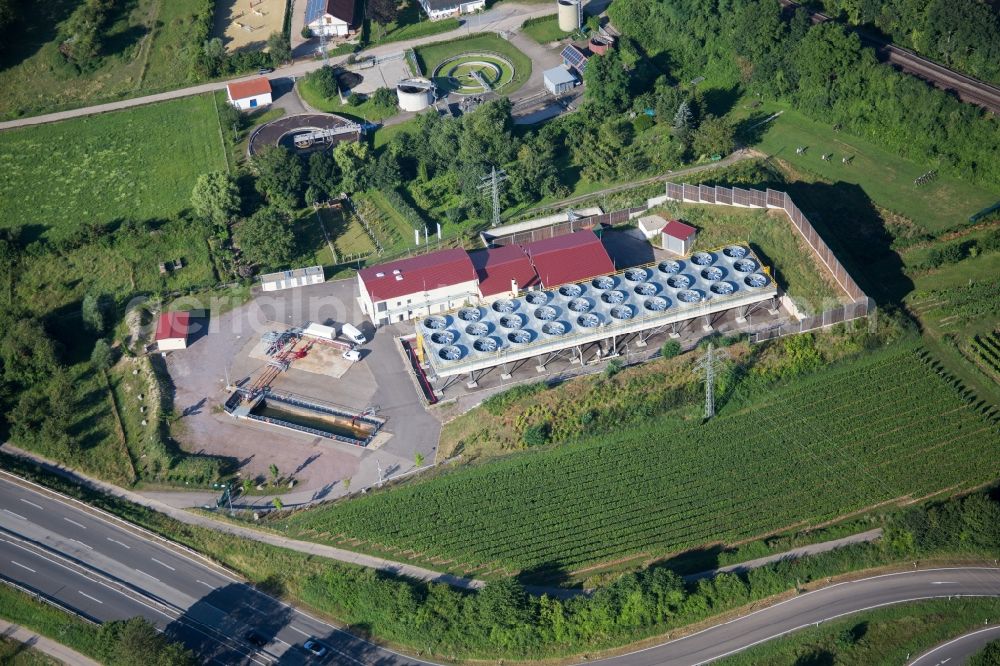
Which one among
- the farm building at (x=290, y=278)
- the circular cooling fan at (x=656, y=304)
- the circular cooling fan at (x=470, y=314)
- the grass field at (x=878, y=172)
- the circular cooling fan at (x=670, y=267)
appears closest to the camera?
the circular cooling fan at (x=656, y=304)

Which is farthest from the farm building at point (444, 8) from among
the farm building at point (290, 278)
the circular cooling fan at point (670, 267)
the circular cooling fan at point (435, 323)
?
the circular cooling fan at point (435, 323)

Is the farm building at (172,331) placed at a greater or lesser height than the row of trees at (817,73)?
lesser

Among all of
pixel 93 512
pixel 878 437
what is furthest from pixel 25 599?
pixel 878 437

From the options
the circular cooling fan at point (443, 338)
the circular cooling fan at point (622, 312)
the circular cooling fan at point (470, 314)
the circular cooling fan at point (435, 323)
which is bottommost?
the circular cooling fan at point (443, 338)

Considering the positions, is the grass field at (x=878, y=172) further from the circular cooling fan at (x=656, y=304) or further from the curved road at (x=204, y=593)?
the curved road at (x=204, y=593)

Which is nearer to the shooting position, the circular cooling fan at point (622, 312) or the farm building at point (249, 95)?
the circular cooling fan at point (622, 312)

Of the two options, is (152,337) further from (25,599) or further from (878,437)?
(878,437)

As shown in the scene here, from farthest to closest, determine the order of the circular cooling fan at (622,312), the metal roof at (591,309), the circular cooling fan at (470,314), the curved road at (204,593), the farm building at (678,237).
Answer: the farm building at (678,237)
the circular cooling fan at (470,314)
the circular cooling fan at (622,312)
the metal roof at (591,309)
the curved road at (204,593)

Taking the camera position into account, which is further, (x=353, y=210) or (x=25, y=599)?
(x=353, y=210)
